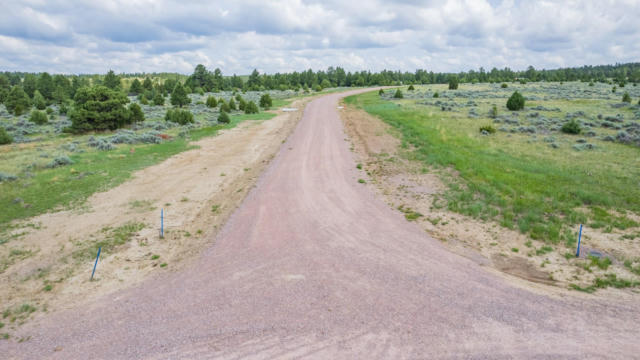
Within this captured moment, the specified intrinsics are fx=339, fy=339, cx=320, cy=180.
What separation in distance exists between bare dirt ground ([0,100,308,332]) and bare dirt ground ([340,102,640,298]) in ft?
21.6

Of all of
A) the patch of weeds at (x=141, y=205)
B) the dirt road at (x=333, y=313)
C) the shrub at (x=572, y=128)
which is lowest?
the dirt road at (x=333, y=313)

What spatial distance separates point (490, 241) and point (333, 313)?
5.51m

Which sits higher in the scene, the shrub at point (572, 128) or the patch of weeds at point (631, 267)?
the shrub at point (572, 128)

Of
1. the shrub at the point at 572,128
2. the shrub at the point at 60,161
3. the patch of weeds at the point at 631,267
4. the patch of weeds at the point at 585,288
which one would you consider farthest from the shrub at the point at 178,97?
the patch of weeds at the point at 631,267

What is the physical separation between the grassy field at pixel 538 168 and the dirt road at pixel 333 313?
3479 mm

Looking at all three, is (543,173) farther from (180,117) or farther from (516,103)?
(180,117)

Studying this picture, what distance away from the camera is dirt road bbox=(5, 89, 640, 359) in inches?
227

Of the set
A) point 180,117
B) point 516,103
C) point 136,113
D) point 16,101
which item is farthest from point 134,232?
point 16,101

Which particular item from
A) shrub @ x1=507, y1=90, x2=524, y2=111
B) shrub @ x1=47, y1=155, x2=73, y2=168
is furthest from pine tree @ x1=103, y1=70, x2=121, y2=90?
shrub @ x1=507, y1=90, x2=524, y2=111

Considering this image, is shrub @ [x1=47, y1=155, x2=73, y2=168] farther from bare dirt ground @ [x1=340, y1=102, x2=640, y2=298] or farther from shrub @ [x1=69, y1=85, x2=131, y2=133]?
bare dirt ground @ [x1=340, y1=102, x2=640, y2=298]

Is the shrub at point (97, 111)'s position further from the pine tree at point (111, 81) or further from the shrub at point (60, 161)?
the pine tree at point (111, 81)

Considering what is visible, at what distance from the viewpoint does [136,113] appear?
32.0m

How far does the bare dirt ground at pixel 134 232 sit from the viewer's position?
25.8 ft

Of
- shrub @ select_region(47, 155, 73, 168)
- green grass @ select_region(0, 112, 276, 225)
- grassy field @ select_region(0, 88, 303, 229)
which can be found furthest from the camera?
shrub @ select_region(47, 155, 73, 168)
